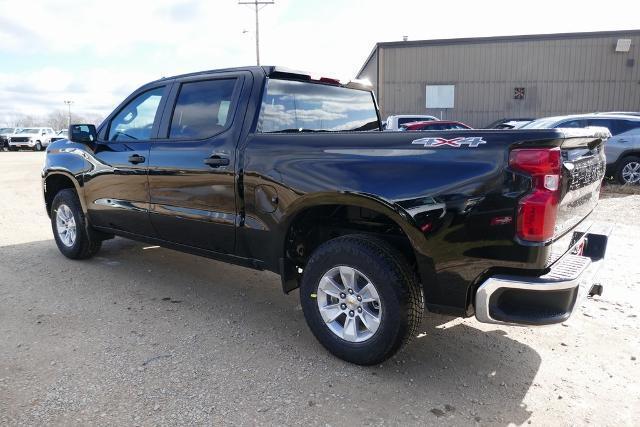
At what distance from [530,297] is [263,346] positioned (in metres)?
1.78

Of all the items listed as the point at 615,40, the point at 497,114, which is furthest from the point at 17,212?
the point at 615,40

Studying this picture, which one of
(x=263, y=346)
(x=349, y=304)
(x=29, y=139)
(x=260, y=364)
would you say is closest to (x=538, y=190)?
(x=349, y=304)

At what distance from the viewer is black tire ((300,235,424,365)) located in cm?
293

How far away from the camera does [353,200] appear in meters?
3.03

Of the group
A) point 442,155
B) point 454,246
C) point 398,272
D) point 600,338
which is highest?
point 442,155

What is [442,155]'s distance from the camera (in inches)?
106

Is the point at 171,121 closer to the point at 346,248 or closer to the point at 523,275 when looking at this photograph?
the point at 346,248

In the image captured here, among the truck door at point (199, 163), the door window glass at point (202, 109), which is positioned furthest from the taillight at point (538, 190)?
the door window glass at point (202, 109)

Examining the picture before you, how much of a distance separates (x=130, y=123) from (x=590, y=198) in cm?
387

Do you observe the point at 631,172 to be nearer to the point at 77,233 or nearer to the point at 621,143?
the point at 621,143

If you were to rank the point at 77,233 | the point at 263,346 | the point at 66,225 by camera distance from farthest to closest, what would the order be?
the point at 66,225 < the point at 77,233 < the point at 263,346

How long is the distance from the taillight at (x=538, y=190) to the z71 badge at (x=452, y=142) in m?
0.19

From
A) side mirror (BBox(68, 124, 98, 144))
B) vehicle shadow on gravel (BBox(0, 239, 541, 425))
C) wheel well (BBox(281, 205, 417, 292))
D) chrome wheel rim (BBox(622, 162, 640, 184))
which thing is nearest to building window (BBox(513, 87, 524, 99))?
chrome wheel rim (BBox(622, 162, 640, 184))

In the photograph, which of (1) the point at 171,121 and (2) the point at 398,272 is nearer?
(2) the point at 398,272
